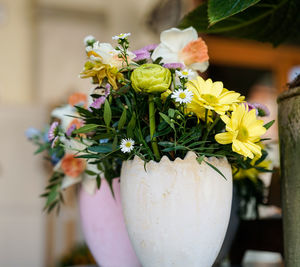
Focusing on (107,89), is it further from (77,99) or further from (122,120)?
(77,99)

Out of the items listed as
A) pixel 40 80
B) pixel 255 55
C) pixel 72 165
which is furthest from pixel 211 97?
pixel 255 55

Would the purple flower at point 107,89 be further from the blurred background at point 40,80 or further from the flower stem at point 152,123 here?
the blurred background at point 40,80

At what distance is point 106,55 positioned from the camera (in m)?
0.50

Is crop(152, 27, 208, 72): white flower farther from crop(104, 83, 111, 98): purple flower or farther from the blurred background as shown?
the blurred background

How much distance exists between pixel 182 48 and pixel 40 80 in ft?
8.56

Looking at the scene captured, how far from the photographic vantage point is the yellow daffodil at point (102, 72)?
0.50 metres

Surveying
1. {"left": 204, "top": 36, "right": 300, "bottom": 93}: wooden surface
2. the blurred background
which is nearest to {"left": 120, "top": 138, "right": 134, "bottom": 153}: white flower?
the blurred background

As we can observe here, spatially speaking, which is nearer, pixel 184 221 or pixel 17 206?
pixel 184 221

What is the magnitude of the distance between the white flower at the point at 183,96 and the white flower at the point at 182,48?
0.36 feet

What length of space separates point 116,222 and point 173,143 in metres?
0.22

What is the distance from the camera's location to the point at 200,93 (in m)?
0.48

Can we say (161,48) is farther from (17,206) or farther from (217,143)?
(17,206)

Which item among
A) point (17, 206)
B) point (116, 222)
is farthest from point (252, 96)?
point (116, 222)

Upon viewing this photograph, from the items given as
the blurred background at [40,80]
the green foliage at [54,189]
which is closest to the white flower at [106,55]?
the green foliage at [54,189]
